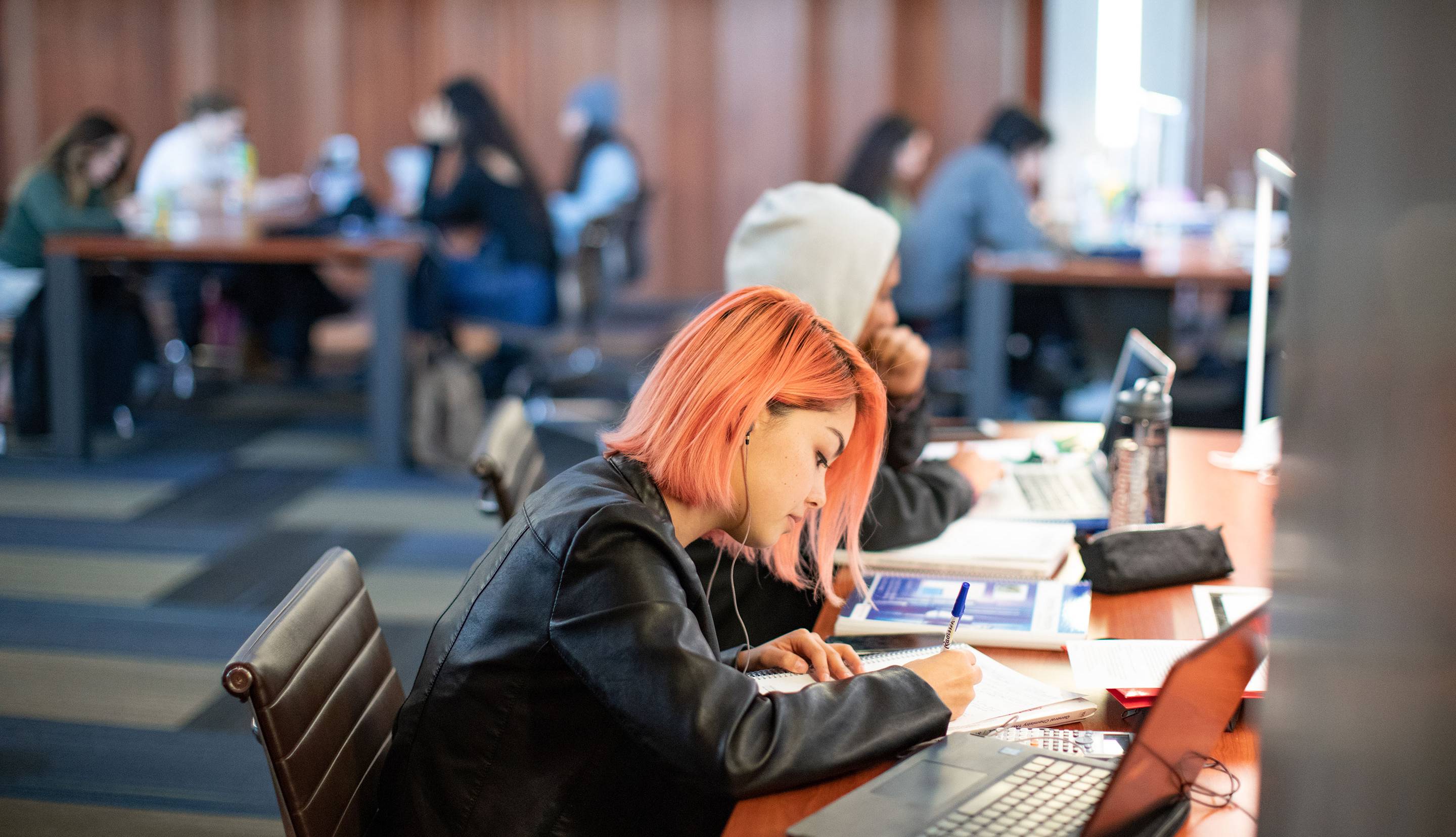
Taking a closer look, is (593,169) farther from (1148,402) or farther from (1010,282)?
(1148,402)

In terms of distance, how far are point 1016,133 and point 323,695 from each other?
191 inches

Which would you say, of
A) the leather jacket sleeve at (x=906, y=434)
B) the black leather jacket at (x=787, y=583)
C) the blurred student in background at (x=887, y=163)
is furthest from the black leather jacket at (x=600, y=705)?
the blurred student in background at (x=887, y=163)

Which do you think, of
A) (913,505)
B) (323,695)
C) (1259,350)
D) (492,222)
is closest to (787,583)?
(913,505)

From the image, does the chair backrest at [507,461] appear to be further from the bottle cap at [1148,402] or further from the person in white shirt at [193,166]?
the person in white shirt at [193,166]

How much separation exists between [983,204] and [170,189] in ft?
10.5

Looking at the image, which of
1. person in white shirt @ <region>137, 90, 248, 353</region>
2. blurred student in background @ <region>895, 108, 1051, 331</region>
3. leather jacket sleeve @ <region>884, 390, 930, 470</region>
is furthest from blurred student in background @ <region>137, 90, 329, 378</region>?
leather jacket sleeve @ <region>884, 390, 930, 470</region>

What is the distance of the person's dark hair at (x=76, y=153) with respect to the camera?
4.71m

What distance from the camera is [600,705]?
46.2 inches

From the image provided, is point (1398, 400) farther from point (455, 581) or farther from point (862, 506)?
point (455, 581)

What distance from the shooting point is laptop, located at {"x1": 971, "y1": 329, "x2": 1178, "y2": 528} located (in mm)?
1880

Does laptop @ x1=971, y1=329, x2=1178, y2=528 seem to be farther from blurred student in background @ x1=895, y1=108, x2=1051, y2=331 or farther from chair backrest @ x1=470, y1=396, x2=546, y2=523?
blurred student in background @ x1=895, y1=108, x2=1051, y2=331

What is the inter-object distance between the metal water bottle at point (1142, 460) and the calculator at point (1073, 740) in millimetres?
688

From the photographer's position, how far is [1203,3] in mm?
7742

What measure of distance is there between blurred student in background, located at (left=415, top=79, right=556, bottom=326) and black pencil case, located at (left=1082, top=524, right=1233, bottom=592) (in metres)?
3.68
